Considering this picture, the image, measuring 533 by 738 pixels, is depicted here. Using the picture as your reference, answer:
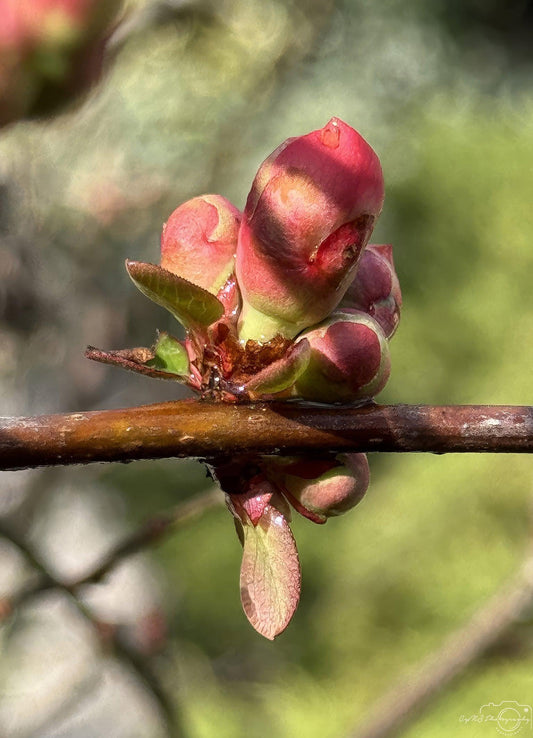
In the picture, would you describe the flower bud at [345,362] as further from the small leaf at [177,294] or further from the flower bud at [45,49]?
the flower bud at [45,49]

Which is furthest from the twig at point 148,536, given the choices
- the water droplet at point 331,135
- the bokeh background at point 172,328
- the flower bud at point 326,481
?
the water droplet at point 331,135

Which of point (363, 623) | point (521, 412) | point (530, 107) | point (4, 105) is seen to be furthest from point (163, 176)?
point (530, 107)

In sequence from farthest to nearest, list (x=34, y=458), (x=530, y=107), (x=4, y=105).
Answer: (x=530, y=107)
(x=4, y=105)
(x=34, y=458)

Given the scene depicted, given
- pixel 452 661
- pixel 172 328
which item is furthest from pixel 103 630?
pixel 172 328

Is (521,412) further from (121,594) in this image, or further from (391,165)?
(391,165)

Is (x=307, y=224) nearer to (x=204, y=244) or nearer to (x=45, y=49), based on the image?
(x=204, y=244)

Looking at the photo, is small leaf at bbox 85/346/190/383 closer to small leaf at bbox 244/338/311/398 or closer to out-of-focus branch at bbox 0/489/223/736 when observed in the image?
small leaf at bbox 244/338/311/398
